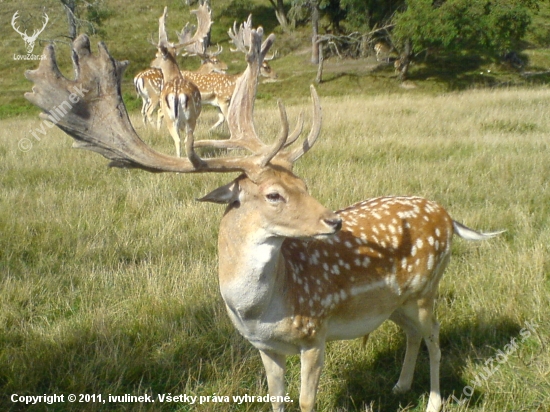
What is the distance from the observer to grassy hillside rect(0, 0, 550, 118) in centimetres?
2016

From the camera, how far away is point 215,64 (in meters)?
15.2

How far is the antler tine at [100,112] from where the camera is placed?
6.93 ft

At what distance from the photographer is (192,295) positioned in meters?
3.50

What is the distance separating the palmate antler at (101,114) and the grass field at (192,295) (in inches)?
50.4

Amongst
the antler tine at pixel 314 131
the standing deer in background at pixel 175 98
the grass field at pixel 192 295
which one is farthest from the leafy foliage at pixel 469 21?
the antler tine at pixel 314 131

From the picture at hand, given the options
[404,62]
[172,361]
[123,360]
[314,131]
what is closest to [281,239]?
[314,131]

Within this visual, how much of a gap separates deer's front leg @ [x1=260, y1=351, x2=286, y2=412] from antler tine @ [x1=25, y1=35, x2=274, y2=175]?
0.94m

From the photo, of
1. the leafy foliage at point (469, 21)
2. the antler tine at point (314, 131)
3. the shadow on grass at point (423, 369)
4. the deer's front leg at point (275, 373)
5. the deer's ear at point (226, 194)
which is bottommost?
the shadow on grass at point (423, 369)

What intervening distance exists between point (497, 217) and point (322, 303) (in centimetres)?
318

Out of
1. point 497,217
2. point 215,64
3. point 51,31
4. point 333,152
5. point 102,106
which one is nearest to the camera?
point 102,106

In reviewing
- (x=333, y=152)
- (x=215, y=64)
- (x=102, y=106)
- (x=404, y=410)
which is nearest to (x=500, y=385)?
(x=404, y=410)

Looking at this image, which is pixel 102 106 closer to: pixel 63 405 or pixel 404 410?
pixel 63 405

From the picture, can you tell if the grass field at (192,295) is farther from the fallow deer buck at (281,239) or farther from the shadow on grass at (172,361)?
the fallow deer buck at (281,239)

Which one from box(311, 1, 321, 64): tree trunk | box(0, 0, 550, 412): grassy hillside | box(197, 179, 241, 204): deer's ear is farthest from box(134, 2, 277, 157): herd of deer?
box(311, 1, 321, 64): tree trunk
